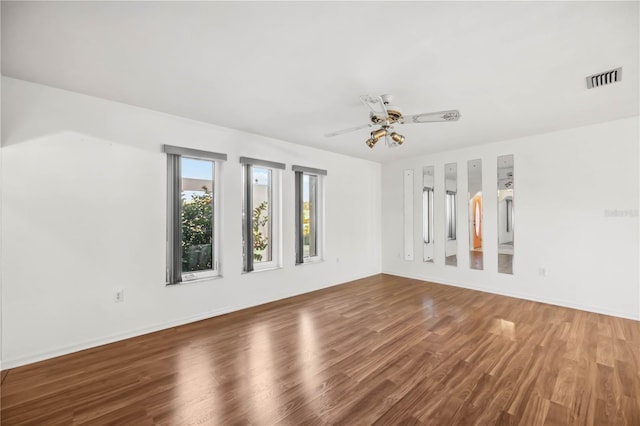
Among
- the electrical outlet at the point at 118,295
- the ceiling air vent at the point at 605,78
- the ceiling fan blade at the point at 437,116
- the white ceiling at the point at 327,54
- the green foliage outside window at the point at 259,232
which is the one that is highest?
the white ceiling at the point at 327,54

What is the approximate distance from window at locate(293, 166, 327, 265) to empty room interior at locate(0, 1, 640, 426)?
90mm

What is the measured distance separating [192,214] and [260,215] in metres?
1.08

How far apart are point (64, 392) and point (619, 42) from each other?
4.92 metres

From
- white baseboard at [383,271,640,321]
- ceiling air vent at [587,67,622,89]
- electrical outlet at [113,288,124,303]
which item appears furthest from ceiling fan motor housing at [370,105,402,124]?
white baseboard at [383,271,640,321]

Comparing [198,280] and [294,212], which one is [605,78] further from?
[198,280]

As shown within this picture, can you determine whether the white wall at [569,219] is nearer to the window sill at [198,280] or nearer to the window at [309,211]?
the window at [309,211]

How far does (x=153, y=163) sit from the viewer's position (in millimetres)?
3215

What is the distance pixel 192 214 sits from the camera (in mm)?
3639

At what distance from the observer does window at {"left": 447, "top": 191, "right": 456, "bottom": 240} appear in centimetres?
521

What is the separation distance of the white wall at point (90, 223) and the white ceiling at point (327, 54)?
1.05ft

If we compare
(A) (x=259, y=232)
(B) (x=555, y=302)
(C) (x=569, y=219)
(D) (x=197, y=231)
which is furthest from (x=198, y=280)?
(C) (x=569, y=219)

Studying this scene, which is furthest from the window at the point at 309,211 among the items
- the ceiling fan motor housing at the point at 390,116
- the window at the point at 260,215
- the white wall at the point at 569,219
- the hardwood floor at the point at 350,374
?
the white wall at the point at 569,219

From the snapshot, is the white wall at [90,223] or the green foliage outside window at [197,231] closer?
the white wall at [90,223]

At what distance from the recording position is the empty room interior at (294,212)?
6.07 ft
